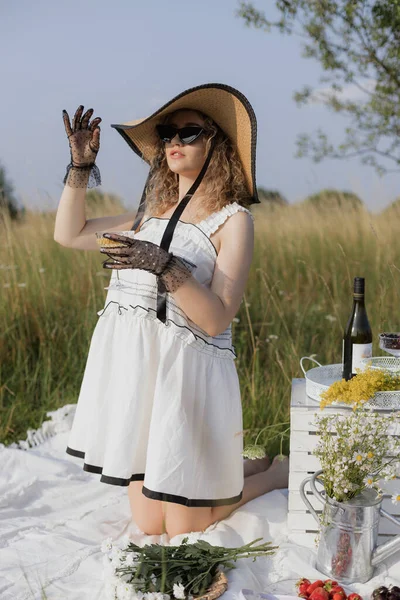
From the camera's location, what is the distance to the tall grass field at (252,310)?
13.1 ft

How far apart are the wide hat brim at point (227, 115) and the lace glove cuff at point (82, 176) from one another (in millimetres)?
203

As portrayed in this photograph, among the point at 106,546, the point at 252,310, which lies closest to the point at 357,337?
the point at 106,546

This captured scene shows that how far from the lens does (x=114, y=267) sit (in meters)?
2.22

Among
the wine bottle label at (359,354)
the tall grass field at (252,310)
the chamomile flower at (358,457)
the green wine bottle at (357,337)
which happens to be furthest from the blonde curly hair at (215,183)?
the tall grass field at (252,310)

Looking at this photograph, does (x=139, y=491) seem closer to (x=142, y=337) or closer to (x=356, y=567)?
(x=142, y=337)

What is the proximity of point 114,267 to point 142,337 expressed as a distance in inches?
12.9

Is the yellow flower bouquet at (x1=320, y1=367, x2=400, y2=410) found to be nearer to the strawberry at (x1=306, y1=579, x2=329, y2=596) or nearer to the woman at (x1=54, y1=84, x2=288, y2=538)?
the woman at (x1=54, y1=84, x2=288, y2=538)

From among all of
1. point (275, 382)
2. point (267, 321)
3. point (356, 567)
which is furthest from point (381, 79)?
point (356, 567)

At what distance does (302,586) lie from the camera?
7.16ft

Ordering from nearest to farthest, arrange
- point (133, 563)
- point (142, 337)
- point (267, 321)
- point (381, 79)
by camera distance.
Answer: point (133, 563) → point (142, 337) → point (267, 321) → point (381, 79)

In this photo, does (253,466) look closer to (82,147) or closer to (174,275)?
(174,275)

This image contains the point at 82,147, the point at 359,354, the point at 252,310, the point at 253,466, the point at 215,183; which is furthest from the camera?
the point at 252,310

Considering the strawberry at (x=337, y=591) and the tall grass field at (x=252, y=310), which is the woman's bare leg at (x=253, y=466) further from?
the strawberry at (x=337, y=591)

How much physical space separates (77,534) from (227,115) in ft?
5.49
